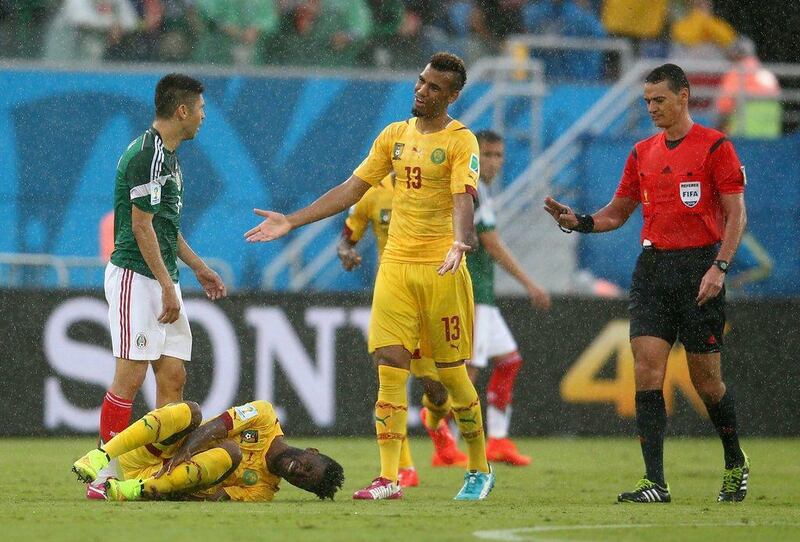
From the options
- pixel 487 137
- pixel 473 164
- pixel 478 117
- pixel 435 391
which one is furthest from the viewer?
pixel 478 117

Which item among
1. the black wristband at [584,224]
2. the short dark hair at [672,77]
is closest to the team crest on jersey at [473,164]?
the black wristband at [584,224]

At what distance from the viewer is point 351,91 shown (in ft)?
54.8

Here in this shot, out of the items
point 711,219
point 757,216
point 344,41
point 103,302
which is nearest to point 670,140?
point 711,219

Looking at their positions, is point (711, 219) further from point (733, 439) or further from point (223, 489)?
point (223, 489)

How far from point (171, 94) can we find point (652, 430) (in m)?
3.31

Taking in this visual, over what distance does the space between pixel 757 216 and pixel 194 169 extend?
20.1ft

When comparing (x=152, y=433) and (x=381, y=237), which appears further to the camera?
(x=381, y=237)

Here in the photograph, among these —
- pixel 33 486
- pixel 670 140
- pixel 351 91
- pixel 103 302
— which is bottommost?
pixel 33 486

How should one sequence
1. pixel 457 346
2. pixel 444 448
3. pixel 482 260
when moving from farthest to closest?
1. pixel 482 260
2. pixel 444 448
3. pixel 457 346

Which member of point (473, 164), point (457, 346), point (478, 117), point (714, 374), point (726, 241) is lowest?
point (714, 374)

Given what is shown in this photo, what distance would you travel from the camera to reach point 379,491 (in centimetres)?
827

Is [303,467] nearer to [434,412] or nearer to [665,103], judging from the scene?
[434,412]

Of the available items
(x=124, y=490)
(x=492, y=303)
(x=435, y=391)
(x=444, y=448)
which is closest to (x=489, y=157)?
(x=492, y=303)

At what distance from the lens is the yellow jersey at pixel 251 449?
795cm
